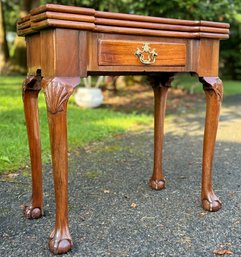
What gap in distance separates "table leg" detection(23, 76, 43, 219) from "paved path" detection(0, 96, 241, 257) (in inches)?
3.0

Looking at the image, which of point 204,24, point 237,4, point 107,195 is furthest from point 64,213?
point 237,4

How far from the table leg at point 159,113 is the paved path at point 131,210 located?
9 centimetres

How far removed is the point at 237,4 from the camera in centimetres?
884

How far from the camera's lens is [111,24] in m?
2.00

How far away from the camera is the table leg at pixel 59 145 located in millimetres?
1887

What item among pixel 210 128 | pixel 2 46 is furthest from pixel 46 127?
pixel 2 46

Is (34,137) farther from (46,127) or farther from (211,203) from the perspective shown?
(46,127)

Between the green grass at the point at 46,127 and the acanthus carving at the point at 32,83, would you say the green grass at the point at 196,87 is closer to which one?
the green grass at the point at 46,127

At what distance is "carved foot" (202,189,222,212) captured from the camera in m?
2.51

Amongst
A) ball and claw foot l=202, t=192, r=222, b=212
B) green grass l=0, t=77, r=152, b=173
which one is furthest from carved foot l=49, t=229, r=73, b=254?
green grass l=0, t=77, r=152, b=173

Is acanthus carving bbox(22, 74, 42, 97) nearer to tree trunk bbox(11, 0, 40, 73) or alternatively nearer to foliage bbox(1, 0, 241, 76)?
foliage bbox(1, 0, 241, 76)

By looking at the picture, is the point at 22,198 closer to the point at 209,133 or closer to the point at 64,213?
the point at 64,213

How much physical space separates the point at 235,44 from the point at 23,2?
9.17 metres

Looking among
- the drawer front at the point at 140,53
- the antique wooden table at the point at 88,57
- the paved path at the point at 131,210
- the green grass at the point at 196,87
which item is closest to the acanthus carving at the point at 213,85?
the antique wooden table at the point at 88,57
